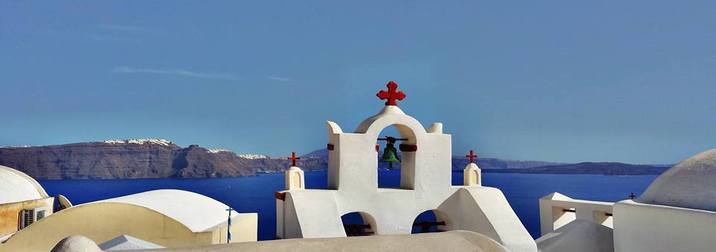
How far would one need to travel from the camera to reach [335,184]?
978 cm

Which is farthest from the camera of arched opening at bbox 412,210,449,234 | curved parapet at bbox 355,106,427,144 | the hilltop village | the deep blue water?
the deep blue water

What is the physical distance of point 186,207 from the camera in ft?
38.3

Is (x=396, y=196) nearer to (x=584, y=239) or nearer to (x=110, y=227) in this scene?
(x=584, y=239)

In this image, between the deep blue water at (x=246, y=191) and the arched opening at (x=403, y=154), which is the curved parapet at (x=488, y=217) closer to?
the arched opening at (x=403, y=154)

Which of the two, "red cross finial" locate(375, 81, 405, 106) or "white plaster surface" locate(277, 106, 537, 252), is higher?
"red cross finial" locate(375, 81, 405, 106)

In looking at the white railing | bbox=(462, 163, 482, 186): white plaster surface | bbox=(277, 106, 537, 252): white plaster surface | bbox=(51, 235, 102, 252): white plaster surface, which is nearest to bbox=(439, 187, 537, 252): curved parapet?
bbox=(277, 106, 537, 252): white plaster surface

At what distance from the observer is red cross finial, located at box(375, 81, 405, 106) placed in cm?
Result: 1011

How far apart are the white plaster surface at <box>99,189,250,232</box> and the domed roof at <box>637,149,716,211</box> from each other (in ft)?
26.1

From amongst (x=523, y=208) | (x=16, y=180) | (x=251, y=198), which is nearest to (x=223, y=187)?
(x=251, y=198)

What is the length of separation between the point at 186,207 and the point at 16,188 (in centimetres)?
577

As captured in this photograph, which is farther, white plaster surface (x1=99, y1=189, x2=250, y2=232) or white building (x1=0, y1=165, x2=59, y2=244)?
white building (x1=0, y1=165, x2=59, y2=244)

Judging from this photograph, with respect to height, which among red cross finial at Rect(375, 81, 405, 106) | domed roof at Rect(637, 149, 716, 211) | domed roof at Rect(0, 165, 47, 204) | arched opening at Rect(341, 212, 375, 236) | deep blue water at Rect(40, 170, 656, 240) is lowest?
deep blue water at Rect(40, 170, 656, 240)

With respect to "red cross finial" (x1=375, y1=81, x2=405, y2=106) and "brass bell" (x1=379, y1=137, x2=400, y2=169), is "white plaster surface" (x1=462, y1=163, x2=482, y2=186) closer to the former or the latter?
"brass bell" (x1=379, y1=137, x2=400, y2=169)

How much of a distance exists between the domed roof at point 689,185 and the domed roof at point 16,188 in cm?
1398
